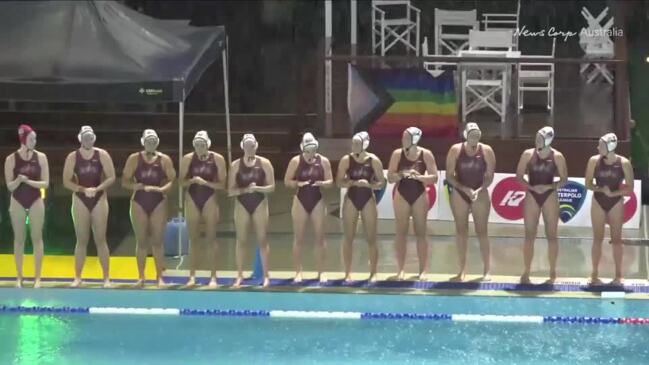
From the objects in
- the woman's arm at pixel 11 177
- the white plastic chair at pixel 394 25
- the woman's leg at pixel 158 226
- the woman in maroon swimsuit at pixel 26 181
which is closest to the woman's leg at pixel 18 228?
the woman in maroon swimsuit at pixel 26 181

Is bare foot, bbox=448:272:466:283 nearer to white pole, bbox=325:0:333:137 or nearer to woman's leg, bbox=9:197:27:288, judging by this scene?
woman's leg, bbox=9:197:27:288

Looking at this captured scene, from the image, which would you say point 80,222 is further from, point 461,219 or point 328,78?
point 328,78

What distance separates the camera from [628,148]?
13.4 meters

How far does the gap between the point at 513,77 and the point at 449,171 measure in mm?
4515

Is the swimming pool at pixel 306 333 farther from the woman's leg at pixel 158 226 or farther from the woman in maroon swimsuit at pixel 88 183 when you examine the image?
the woman in maroon swimsuit at pixel 88 183

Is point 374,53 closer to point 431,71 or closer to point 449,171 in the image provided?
point 431,71

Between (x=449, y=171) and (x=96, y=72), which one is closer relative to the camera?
(x=449, y=171)

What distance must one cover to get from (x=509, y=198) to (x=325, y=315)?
416cm

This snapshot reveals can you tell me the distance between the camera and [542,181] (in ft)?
31.5

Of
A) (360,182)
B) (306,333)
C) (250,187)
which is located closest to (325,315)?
(306,333)

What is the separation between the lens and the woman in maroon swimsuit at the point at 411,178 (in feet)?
31.4

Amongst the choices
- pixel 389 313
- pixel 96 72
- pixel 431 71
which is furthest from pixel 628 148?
pixel 96 72

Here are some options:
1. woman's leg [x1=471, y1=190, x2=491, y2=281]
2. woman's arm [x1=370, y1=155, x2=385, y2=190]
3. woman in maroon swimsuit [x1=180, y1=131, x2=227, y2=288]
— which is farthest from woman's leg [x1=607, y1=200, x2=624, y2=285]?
woman in maroon swimsuit [x1=180, y1=131, x2=227, y2=288]

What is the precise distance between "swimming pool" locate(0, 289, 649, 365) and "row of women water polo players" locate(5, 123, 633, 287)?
1.91ft
